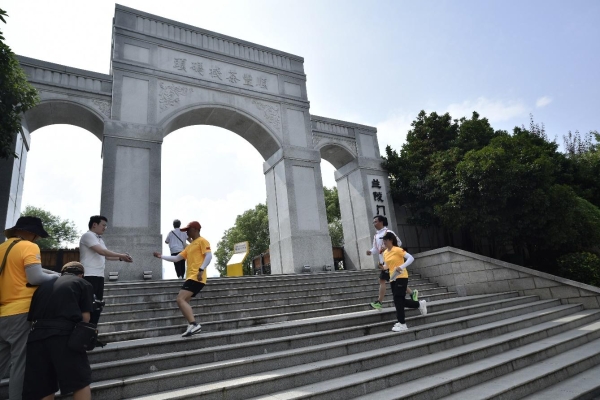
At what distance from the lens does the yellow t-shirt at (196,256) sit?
5.02 meters

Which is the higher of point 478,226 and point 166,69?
point 166,69

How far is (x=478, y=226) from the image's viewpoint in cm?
1205

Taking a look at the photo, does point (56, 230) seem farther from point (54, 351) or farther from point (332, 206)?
point (54, 351)

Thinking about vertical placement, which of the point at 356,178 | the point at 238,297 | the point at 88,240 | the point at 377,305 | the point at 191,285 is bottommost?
the point at 377,305

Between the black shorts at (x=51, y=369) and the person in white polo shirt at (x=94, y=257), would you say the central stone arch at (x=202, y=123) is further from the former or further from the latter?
the black shorts at (x=51, y=369)

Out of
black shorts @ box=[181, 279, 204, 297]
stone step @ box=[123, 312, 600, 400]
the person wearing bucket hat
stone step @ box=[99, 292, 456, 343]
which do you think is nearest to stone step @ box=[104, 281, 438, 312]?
stone step @ box=[99, 292, 456, 343]

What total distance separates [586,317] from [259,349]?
6.62 metres

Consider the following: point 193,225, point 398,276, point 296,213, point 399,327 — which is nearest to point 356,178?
point 296,213

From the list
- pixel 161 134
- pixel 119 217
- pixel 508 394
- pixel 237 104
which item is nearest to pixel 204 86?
pixel 237 104

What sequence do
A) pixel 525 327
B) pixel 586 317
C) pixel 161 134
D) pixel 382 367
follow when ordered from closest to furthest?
pixel 382 367, pixel 525 327, pixel 586 317, pixel 161 134

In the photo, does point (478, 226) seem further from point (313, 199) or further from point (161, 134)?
point (161, 134)

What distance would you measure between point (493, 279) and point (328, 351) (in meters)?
6.52

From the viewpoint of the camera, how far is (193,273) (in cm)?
500

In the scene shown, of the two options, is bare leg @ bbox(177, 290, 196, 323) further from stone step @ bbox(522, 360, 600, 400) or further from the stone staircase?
stone step @ bbox(522, 360, 600, 400)
